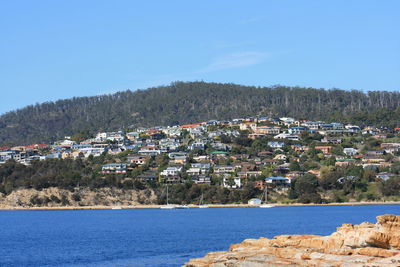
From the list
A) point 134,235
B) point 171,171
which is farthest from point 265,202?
point 134,235

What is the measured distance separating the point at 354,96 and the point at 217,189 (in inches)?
3570

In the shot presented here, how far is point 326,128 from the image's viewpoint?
500 ft

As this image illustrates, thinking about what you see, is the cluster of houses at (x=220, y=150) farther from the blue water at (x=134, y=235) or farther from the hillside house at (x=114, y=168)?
the blue water at (x=134, y=235)

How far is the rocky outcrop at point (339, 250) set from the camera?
90.1 ft

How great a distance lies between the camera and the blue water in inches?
1729

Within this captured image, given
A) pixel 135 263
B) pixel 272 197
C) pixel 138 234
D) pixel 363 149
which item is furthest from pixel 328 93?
pixel 135 263

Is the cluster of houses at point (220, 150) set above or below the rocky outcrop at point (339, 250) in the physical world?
A: above

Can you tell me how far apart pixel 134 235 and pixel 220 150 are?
76.6m

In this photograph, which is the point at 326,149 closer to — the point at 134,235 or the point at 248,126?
the point at 248,126

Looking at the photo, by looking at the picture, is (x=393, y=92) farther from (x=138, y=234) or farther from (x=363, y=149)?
(x=138, y=234)

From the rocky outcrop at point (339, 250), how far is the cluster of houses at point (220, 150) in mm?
74862

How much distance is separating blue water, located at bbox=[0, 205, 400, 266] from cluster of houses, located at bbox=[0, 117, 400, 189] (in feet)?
88.3

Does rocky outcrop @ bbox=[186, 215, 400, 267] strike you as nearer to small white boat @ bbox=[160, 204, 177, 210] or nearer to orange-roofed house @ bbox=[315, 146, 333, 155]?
small white boat @ bbox=[160, 204, 177, 210]

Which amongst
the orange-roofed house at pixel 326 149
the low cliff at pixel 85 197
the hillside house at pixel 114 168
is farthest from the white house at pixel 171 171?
the orange-roofed house at pixel 326 149
